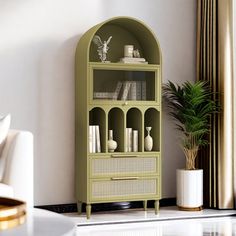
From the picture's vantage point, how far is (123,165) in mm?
5293

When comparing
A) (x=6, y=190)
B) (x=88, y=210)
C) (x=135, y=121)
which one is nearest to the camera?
(x=6, y=190)

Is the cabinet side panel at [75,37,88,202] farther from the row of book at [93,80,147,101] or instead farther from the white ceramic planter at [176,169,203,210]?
the white ceramic planter at [176,169,203,210]

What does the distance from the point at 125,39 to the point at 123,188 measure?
1.45 metres

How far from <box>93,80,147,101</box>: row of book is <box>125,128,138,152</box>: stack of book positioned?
31cm

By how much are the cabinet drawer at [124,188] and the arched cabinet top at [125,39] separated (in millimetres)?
1116

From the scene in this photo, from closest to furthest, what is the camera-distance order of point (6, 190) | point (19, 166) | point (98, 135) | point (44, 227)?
point (44, 227), point (6, 190), point (19, 166), point (98, 135)

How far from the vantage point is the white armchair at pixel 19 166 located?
417 centimetres

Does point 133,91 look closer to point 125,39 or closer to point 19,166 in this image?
point 125,39

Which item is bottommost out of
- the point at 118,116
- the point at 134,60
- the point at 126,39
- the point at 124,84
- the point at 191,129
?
the point at 191,129

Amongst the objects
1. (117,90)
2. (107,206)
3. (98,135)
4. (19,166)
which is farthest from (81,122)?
(19,166)

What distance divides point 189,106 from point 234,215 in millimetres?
1118

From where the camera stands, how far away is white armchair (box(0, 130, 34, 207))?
4.17 metres

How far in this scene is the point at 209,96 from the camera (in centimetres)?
571

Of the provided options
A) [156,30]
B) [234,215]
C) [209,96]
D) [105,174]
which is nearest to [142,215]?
[105,174]
